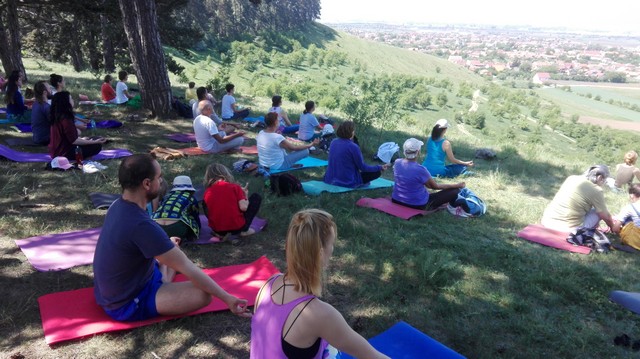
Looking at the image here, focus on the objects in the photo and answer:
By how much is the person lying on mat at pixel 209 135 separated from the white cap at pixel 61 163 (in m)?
2.23

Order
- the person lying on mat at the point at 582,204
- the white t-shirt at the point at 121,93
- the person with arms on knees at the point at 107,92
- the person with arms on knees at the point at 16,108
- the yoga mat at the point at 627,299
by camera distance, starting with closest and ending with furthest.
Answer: the yoga mat at the point at 627,299 < the person lying on mat at the point at 582,204 < the person with arms on knees at the point at 16,108 < the white t-shirt at the point at 121,93 < the person with arms on knees at the point at 107,92

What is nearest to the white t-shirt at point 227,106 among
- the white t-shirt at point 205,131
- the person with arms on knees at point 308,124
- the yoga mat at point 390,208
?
the person with arms on knees at point 308,124

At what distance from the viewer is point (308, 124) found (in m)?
10.2

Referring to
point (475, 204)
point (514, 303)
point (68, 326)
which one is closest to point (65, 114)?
point (68, 326)

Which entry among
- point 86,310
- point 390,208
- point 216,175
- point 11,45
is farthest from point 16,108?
point 390,208

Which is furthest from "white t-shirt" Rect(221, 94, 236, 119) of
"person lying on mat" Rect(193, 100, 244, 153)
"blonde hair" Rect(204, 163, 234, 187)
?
"blonde hair" Rect(204, 163, 234, 187)

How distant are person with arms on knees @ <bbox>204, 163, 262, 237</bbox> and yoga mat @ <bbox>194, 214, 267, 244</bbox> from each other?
0.37ft

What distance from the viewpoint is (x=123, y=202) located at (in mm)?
2867

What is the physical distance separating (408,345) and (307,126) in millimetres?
7454

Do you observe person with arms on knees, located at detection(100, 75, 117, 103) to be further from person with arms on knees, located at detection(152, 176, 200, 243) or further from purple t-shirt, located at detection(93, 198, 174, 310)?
purple t-shirt, located at detection(93, 198, 174, 310)

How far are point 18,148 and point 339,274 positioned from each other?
6634 millimetres

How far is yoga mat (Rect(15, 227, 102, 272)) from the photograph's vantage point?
13.3ft

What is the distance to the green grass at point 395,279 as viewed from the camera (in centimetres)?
323

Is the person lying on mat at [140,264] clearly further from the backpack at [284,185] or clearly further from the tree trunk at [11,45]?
the tree trunk at [11,45]
